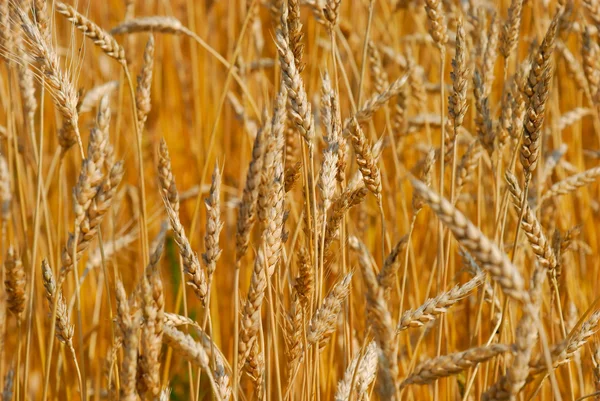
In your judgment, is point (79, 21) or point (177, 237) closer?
point (177, 237)

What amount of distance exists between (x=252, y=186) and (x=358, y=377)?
39 cm

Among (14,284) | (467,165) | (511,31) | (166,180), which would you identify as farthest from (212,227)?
(511,31)

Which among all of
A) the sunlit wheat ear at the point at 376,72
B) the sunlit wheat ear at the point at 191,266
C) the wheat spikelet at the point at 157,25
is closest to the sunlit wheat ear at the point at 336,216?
the sunlit wheat ear at the point at 191,266

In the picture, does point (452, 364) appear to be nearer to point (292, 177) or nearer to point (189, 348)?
point (189, 348)

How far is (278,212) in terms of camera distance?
86 centimetres

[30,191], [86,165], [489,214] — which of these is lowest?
[86,165]

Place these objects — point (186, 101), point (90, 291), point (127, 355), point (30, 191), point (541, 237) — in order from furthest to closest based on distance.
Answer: point (186, 101), point (90, 291), point (30, 191), point (541, 237), point (127, 355)

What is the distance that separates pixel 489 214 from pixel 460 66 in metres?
0.79

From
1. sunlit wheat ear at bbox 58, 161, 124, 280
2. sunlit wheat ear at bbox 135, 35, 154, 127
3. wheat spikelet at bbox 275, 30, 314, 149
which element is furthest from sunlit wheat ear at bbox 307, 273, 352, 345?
sunlit wheat ear at bbox 135, 35, 154, 127

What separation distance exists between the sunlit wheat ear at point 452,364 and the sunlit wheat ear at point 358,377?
135mm

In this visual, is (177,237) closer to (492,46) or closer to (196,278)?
(196,278)

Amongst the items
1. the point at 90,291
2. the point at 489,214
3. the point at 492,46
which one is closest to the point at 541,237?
the point at 492,46

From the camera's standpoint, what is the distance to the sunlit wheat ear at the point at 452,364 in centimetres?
72

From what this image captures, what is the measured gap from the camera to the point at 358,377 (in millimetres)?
969
